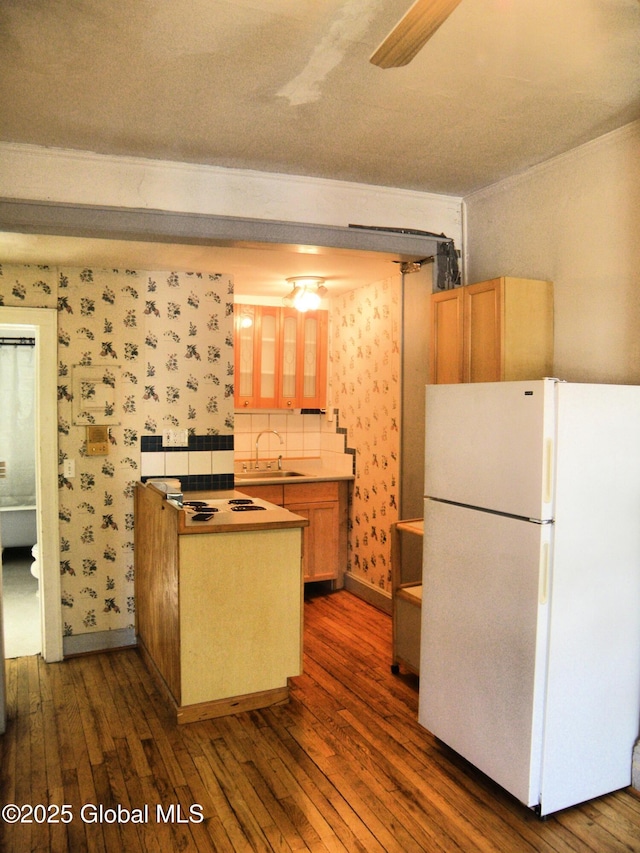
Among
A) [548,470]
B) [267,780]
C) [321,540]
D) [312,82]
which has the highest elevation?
[312,82]

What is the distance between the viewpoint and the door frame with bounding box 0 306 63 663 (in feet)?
12.5

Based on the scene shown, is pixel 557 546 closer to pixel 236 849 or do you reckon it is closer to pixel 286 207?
pixel 236 849

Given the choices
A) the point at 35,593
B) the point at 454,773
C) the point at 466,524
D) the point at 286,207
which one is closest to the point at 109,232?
the point at 286,207

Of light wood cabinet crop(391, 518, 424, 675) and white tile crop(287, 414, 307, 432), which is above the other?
white tile crop(287, 414, 307, 432)

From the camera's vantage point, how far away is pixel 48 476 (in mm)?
3828

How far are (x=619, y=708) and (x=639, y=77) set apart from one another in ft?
7.54

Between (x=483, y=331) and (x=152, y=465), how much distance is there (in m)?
2.23

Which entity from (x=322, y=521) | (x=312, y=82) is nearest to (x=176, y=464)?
(x=322, y=521)

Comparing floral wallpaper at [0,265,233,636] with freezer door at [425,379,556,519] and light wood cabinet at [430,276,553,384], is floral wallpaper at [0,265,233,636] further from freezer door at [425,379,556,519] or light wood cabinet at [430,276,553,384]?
freezer door at [425,379,556,519]

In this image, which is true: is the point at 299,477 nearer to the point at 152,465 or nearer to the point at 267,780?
the point at 152,465

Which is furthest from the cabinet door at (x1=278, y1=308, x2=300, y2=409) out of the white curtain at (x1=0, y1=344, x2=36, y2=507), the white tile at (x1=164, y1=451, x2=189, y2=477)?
the white curtain at (x1=0, y1=344, x2=36, y2=507)

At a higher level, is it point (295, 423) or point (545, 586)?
point (295, 423)

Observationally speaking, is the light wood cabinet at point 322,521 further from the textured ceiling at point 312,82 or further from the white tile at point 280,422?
the textured ceiling at point 312,82

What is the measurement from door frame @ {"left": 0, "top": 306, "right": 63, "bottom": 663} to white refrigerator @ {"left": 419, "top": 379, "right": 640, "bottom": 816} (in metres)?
2.43
